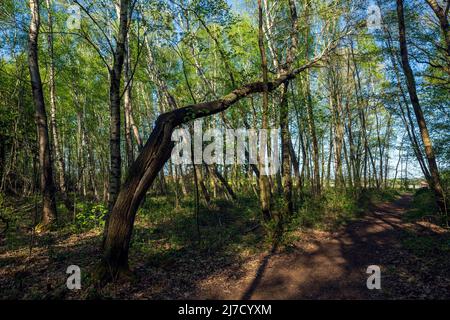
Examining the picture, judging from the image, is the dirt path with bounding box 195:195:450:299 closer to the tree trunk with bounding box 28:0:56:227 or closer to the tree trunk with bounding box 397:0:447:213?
the tree trunk with bounding box 397:0:447:213

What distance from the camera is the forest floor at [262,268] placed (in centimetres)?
514

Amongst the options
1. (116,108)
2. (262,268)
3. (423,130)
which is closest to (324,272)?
(262,268)

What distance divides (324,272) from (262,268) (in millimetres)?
1575

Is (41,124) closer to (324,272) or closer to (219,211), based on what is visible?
(219,211)

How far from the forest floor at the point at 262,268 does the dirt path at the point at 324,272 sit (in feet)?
0.07

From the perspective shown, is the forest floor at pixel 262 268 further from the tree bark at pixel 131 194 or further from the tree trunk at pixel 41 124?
the tree trunk at pixel 41 124

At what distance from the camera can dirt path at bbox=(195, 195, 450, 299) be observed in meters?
5.29

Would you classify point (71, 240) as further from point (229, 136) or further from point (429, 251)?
point (429, 251)

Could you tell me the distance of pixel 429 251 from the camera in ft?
21.5

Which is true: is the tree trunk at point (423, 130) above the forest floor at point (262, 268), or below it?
above

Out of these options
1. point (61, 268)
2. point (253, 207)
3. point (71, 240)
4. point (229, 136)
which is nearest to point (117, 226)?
point (61, 268)

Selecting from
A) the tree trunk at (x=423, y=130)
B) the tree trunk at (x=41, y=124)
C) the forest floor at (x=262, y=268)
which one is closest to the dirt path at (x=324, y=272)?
the forest floor at (x=262, y=268)

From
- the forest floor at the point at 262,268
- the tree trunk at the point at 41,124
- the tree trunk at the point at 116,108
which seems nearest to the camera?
the forest floor at the point at 262,268

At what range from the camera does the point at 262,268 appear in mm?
6684
